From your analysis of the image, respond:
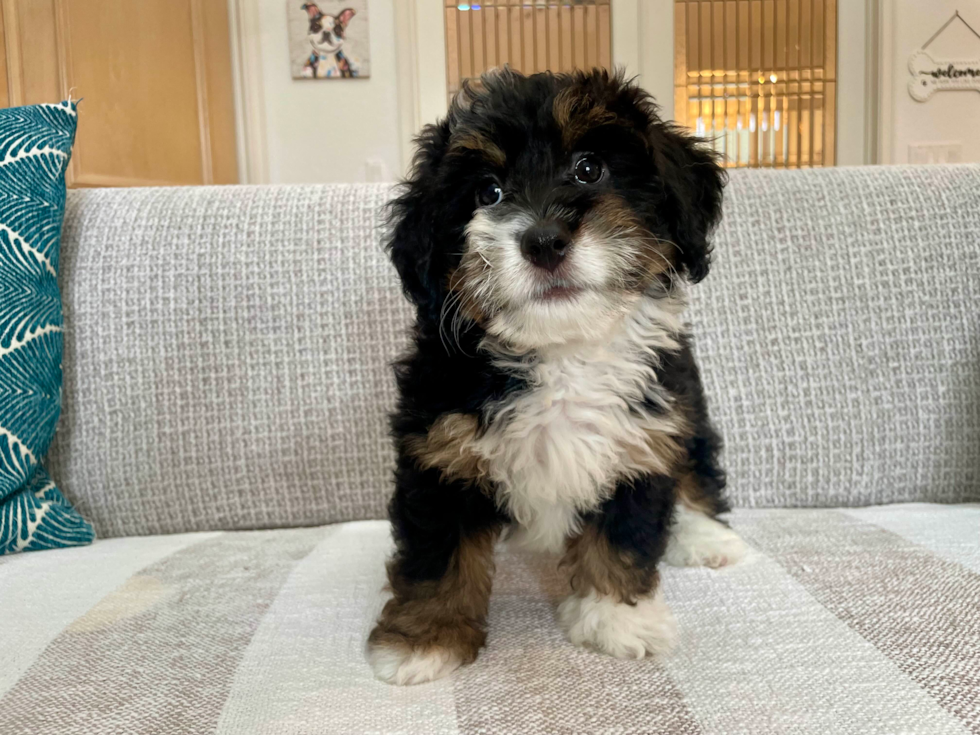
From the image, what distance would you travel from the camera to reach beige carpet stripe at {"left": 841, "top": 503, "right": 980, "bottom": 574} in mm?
1593

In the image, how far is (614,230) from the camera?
119 cm

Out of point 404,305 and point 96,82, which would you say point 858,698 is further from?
point 96,82

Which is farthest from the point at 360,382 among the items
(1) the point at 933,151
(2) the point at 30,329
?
(1) the point at 933,151

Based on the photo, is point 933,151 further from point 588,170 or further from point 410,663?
point 410,663

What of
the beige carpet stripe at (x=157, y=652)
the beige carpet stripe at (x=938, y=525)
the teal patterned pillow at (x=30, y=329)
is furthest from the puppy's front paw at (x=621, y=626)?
the teal patterned pillow at (x=30, y=329)

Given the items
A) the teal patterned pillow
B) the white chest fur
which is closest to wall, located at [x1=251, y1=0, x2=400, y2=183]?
the teal patterned pillow

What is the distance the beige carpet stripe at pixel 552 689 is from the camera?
3.41 feet

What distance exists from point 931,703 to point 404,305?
1449mm

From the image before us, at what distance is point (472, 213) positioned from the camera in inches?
50.8

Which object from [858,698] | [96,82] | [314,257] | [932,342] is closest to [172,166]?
[96,82]

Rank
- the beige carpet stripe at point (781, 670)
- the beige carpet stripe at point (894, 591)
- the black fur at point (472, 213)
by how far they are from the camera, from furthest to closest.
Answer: the black fur at point (472, 213), the beige carpet stripe at point (894, 591), the beige carpet stripe at point (781, 670)

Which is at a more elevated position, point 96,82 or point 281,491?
point 96,82

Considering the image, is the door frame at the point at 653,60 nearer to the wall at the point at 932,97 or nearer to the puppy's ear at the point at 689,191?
the wall at the point at 932,97

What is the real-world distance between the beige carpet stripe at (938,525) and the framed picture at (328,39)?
10.9 feet
